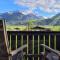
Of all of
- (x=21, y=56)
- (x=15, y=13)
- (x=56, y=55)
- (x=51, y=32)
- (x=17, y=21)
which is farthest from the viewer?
(x=15, y=13)

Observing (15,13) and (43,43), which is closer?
(43,43)

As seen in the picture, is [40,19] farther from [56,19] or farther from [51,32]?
[51,32]

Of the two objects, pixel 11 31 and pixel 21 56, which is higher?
pixel 11 31

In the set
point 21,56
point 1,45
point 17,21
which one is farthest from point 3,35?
point 17,21

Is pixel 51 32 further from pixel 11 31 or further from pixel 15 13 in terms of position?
pixel 15 13

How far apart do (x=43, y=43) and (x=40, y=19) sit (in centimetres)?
150

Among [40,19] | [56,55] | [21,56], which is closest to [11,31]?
[21,56]

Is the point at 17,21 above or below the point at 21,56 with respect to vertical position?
above

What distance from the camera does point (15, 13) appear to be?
5008mm

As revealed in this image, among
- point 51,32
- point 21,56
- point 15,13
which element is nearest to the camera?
point 21,56

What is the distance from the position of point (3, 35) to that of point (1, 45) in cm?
12

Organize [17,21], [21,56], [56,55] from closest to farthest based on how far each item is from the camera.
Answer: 1. [56,55]
2. [21,56]
3. [17,21]

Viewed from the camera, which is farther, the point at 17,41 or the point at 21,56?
the point at 17,41

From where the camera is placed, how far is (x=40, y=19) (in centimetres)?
487
